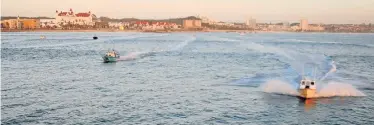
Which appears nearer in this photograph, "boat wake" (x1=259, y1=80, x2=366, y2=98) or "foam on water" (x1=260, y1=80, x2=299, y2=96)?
"boat wake" (x1=259, y1=80, x2=366, y2=98)

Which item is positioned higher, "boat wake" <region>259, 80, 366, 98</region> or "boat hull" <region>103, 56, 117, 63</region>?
"boat hull" <region>103, 56, 117, 63</region>

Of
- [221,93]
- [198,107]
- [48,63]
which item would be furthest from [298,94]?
[48,63]

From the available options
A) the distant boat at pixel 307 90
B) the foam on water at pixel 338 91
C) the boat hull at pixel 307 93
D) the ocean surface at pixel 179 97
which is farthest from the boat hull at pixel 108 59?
the boat hull at pixel 307 93

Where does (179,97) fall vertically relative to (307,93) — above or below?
below

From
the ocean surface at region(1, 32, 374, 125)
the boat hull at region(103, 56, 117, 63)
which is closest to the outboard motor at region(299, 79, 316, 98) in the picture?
the ocean surface at region(1, 32, 374, 125)

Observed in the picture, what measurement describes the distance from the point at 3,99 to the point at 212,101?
58.4ft

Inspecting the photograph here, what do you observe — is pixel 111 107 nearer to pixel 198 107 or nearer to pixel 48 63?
pixel 198 107

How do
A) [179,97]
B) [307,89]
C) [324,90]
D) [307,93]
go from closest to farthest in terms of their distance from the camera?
[307,93] < [307,89] < [179,97] < [324,90]

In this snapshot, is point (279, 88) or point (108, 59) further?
point (108, 59)

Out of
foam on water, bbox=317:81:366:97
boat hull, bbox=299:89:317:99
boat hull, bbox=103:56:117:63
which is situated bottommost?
foam on water, bbox=317:81:366:97

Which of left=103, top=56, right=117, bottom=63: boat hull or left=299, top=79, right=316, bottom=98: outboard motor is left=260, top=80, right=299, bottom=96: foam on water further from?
left=103, top=56, right=117, bottom=63: boat hull

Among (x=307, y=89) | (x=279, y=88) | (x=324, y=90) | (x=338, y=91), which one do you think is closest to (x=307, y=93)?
(x=307, y=89)

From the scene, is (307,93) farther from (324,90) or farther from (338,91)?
(338,91)

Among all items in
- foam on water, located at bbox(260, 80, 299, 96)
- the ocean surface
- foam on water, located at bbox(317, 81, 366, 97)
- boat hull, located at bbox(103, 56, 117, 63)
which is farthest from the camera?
boat hull, located at bbox(103, 56, 117, 63)
